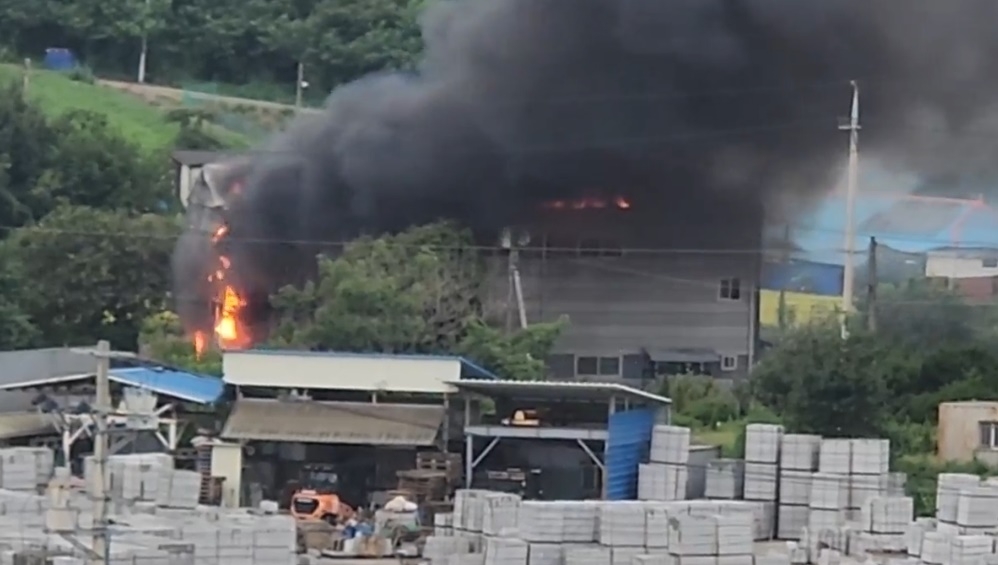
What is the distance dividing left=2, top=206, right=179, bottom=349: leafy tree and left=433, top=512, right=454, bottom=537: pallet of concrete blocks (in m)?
14.2

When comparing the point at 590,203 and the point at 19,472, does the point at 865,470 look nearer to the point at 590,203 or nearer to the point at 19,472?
the point at 19,472

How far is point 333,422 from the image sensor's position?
26.6m

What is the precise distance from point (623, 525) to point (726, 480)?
15.7 feet

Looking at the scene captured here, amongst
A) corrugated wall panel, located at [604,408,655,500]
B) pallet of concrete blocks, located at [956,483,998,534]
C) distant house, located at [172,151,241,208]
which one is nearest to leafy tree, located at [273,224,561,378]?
corrugated wall panel, located at [604,408,655,500]

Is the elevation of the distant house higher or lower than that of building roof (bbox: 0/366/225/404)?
higher

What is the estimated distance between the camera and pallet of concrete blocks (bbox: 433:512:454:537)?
73.4 feet

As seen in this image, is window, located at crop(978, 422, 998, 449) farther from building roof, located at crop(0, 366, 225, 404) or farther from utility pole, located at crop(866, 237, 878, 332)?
building roof, located at crop(0, 366, 225, 404)

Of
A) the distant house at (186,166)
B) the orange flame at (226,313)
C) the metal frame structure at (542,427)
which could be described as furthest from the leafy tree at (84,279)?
the metal frame structure at (542,427)

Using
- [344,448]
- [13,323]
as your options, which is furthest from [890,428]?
[13,323]

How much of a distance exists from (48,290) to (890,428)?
49.1 ft

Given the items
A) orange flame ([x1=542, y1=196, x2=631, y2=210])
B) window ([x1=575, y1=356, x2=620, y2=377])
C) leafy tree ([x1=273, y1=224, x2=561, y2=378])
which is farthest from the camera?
orange flame ([x1=542, y1=196, x2=631, y2=210])

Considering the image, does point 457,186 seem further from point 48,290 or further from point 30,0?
point 30,0

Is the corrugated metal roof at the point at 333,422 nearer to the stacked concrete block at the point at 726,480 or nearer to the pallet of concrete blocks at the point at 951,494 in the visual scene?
the stacked concrete block at the point at 726,480

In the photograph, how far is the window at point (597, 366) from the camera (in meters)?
35.3
